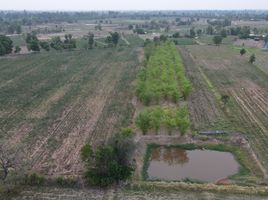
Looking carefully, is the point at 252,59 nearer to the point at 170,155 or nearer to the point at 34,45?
the point at 170,155

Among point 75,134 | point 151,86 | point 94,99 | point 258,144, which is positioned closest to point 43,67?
point 94,99

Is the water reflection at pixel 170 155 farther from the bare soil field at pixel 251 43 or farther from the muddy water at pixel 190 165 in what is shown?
the bare soil field at pixel 251 43

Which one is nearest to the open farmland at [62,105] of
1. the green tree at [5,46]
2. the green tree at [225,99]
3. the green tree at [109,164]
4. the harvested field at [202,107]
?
the green tree at [109,164]

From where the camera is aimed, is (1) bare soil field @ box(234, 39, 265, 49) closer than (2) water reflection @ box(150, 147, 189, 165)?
No

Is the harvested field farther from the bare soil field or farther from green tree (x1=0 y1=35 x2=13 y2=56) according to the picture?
green tree (x1=0 y1=35 x2=13 y2=56)

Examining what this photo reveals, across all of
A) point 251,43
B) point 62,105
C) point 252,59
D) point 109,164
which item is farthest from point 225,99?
point 251,43

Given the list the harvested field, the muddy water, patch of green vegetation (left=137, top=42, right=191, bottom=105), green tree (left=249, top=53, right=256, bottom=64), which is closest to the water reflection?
the muddy water
